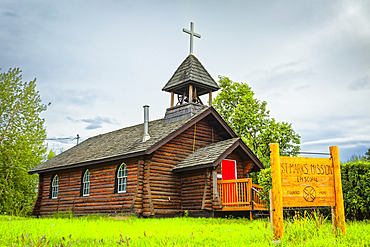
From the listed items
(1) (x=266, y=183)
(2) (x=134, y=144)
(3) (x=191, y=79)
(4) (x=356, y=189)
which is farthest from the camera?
(3) (x=191, y=79)

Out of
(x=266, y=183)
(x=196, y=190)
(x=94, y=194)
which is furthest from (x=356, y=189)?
(x=94, y=194)

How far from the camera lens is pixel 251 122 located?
29.8 meters

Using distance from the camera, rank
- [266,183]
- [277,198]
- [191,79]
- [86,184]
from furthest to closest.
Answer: [86,184], [191,79], [266,183], [277,198]

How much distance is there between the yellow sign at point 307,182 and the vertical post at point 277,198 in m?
0.16

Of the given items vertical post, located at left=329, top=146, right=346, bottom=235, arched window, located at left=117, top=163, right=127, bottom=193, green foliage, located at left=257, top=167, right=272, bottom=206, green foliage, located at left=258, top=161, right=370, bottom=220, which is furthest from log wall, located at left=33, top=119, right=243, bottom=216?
vertical post, located at left=329, top=146, right=346, bottom=235

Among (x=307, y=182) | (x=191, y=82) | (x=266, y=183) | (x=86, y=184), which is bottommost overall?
(x=307, y=182)

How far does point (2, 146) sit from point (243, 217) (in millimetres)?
23868

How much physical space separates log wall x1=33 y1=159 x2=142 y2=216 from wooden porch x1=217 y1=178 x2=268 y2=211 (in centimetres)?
416

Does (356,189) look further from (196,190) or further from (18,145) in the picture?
(18,145)

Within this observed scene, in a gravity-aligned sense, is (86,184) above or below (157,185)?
above

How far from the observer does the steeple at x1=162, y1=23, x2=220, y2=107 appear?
22.5 meters

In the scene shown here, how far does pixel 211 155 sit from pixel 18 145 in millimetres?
21027

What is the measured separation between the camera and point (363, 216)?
12.4 metres

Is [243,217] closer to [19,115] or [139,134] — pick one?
[139,134]
